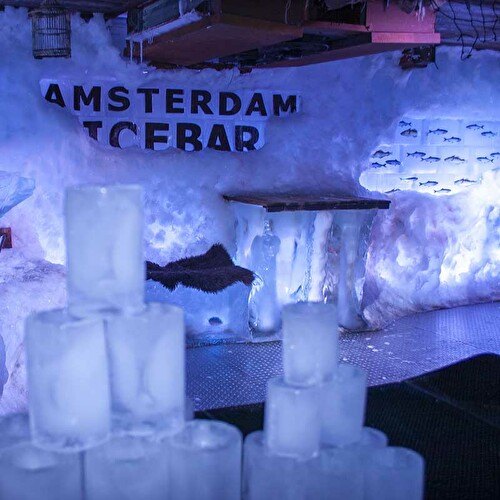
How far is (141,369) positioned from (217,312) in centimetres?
403

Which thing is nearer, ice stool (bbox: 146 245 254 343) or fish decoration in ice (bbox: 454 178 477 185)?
ice stool (bbox: 146 245 254 343)

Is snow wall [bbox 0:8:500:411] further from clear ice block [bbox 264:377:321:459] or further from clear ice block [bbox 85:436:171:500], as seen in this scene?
clear ice block [bbox 264:377:321:459]

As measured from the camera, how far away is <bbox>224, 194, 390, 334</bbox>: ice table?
19.5ft

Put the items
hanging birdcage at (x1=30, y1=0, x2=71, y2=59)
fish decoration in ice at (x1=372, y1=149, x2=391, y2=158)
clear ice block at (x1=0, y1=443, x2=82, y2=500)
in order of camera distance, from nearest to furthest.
Answer: clear ice block at (x1=0, y1=443, x2=82, y2=500) → hanging birdcage at (x1=30, y1=0, x2=71, y2=59) → fish decoration in ice at (x1=372, y1=149, x2=391, y2=158)

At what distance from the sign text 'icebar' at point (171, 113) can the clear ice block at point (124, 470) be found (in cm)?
430

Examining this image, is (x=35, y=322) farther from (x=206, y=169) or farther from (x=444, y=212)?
(x=444, y=212)

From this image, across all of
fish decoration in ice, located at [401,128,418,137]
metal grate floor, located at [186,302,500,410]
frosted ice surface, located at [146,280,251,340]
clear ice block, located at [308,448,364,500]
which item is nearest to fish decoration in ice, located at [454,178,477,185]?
fish decoration in ice, located at [401,128,418,137]

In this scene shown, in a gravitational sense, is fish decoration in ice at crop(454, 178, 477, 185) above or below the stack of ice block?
above

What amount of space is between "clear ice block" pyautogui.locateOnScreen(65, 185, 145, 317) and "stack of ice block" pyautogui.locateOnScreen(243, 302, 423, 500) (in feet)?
1.70

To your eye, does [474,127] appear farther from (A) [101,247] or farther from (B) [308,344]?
(A) [101,247]

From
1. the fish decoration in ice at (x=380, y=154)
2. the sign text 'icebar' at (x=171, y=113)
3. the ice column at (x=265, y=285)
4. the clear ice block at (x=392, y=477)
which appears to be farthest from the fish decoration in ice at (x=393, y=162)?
the clear ice block at (x=392, y=477)

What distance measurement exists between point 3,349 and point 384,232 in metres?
4.18

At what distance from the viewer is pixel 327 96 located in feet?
22.0

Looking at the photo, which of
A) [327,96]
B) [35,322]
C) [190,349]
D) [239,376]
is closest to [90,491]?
[35,322]
